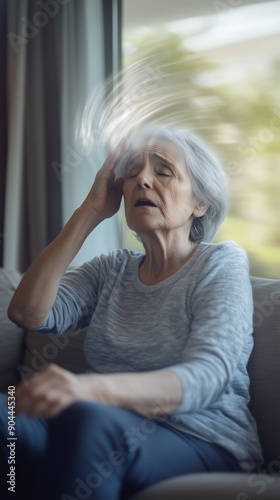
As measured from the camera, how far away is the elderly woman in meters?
0.78

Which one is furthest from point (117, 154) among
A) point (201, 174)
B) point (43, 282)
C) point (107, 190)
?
point (43, 282)

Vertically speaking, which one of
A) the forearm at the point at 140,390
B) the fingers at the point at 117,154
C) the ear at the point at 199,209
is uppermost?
the fingers at the point at 117,154

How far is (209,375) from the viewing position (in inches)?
32.0

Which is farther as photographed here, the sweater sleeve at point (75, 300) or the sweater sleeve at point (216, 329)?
the sweater sleeve at point (75, 300)

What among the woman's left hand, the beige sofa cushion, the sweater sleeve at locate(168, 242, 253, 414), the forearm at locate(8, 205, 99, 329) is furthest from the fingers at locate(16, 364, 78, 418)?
the beige sofa cushion

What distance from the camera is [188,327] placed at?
38.7 inches

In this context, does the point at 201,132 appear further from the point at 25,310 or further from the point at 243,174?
the point at 25,310

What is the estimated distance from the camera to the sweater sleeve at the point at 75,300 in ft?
3.84

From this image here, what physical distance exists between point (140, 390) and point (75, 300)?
0.47 m

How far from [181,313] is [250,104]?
2.73 feet

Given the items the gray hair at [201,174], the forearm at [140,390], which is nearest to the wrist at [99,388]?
the forearm at [140,390]

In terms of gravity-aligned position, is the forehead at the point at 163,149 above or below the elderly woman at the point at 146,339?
above

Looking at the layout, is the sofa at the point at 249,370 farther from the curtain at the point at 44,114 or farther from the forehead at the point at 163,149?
the curtain at the point at 44,114

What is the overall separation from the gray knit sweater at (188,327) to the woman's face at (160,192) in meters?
0.09
